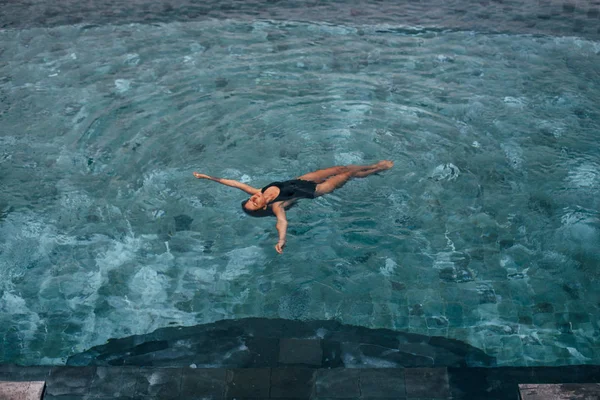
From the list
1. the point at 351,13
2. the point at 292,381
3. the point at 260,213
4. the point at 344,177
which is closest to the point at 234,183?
the point at 260,213

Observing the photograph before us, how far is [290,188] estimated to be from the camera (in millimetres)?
8766

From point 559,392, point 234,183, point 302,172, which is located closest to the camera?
point 559,392

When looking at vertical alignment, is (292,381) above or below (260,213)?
below

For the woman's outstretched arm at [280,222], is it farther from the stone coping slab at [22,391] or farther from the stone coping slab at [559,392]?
the stone coping slab at [559,392]

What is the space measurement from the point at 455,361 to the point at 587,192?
3.86 meters

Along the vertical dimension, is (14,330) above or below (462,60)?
below

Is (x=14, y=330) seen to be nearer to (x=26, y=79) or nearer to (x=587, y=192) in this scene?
(x=26, y=79)

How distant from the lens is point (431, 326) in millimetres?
7531

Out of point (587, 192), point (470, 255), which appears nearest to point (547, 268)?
point (470, 255)

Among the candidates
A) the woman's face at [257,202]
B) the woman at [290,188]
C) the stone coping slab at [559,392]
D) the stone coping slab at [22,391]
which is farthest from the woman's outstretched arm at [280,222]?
the stone coping slab at [559,392]

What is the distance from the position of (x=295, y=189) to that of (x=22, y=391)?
420cm

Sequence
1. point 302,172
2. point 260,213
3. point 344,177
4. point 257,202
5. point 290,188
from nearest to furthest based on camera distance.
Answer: point 257,202
point 260,213
point 290,188
point 344,177
point 302,172

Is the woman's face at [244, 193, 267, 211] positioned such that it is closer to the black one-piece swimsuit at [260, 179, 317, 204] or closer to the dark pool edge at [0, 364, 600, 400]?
the black one-piece swimsuit at [260, 179, 317, 204]

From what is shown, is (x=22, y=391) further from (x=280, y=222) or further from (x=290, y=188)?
(x=290, y=188)
